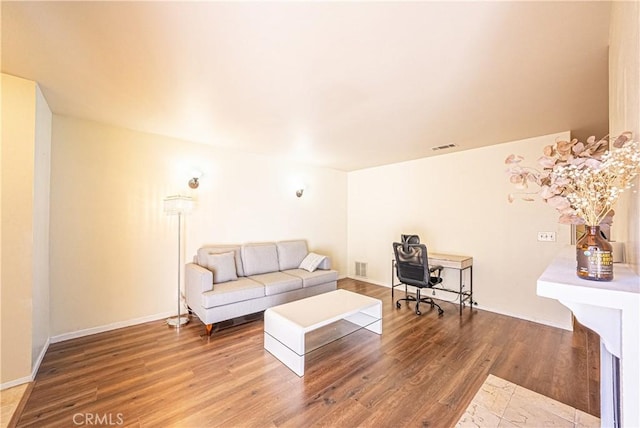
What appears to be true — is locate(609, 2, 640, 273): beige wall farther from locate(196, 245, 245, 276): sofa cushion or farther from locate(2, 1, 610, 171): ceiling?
locate(196, 245, 245, 276): sofa cushion

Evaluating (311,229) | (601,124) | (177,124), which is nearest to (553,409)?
(601,124)

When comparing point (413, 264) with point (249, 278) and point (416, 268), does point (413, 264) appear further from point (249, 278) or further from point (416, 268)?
point (249, 278)

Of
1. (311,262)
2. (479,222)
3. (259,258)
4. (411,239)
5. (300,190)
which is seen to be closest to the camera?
(479,222)

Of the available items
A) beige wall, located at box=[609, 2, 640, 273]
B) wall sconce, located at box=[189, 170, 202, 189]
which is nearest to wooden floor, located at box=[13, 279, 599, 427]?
beige wall, located at box=[609, 2, 640, 273]

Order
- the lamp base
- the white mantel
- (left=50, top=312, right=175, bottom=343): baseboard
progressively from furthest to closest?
the lamp base < (left=50, top=312, right=175, bottom=343): baseboard < the white mantel

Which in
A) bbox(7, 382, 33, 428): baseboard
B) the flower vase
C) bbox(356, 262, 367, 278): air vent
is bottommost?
bbox(7, 382, 33, 428): baseboard

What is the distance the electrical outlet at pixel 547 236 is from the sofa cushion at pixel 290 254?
11.1ft

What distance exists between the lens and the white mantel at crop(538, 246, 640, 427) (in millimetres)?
752

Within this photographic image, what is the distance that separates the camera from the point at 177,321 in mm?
3211

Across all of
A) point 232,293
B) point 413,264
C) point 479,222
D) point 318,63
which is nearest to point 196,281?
point 232,293

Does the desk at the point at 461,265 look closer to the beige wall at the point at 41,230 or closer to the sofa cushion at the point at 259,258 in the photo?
the sofa cushion at the point at 259,258

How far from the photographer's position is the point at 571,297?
844 millimetres

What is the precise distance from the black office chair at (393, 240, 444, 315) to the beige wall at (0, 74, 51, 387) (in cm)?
395

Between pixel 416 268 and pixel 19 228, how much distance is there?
13.6 feet
